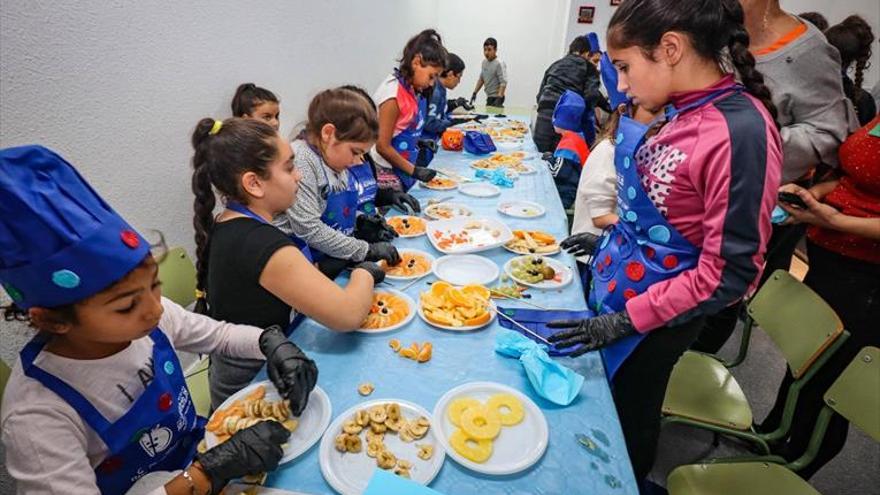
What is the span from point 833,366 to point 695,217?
120 centimetres

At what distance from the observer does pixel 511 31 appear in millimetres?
8477

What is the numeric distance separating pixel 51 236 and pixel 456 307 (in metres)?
1.07

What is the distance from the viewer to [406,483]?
2.68 ft

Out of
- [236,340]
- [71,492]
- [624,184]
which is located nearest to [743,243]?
[624,184]

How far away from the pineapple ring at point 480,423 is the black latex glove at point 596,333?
331 millimetres

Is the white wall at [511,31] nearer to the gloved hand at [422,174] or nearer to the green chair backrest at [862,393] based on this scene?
the gloved hand at [422,174]

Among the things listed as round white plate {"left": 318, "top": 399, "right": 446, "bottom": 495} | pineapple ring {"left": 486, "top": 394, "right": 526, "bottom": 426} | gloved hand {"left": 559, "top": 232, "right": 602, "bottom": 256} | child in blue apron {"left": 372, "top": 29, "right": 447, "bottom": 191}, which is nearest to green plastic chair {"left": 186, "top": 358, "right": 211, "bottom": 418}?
round white plate {"left": 318, "top": 399, "right": 446, "bottom": 495}

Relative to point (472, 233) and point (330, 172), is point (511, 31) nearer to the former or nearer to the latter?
point (472, 233)

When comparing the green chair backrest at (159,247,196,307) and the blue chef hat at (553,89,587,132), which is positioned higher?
the blue chef hat at (553,89,587,132)

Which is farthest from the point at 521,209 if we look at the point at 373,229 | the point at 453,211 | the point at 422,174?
the point at 373,229

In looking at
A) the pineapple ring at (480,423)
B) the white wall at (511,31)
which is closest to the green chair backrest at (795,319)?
the pineapple ring at (480,423)

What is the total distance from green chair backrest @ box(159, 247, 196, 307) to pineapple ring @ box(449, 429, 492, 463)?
55.5 inches

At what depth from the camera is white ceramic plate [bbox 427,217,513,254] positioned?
6.20ft

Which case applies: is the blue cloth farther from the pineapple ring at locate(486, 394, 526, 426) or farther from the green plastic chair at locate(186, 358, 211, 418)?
the green plastic chair at locate(186, 358, 211, 418)
